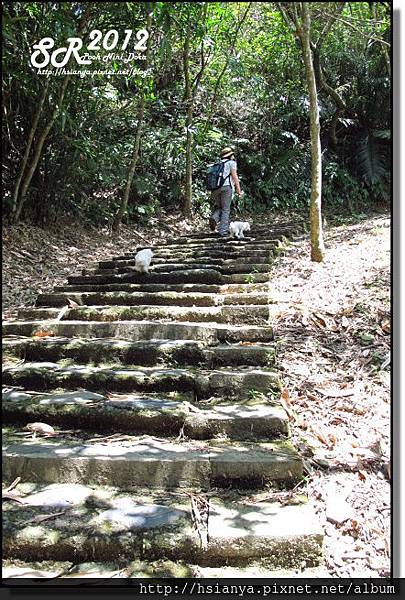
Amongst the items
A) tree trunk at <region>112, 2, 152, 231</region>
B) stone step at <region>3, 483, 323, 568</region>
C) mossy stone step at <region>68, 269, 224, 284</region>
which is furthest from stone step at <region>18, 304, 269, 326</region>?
tree trunk at <region>112, 2, 152, 231</region>

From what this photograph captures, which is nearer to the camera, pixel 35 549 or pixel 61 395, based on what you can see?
pixel 35 549

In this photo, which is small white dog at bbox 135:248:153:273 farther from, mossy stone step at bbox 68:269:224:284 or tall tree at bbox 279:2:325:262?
tall tree at bbox 279:2:325:262

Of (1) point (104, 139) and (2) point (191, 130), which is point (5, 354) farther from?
(2) point (191, 130)

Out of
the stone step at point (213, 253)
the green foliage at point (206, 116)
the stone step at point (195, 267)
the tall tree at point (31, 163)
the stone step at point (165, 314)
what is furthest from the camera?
the stone step at point (213, 253)

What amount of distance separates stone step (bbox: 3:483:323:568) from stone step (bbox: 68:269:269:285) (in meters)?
2.62

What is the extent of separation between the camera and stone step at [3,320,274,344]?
307 centimetres

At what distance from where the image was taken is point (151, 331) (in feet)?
10.2

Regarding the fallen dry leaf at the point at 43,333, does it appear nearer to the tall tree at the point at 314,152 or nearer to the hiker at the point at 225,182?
the tall tree at the point at 314,152

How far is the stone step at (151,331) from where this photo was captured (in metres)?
3.07

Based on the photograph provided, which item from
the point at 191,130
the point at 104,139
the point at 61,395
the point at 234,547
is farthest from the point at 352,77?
the point at 234,547

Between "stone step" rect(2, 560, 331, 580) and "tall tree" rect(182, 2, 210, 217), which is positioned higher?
"tall tree" rect(182, 2, 210, 217)

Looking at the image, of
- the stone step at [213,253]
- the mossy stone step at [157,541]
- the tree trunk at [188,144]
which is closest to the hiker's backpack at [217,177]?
the stone step at [213,253]

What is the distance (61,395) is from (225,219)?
4.36m

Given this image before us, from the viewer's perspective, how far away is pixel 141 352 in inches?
112
